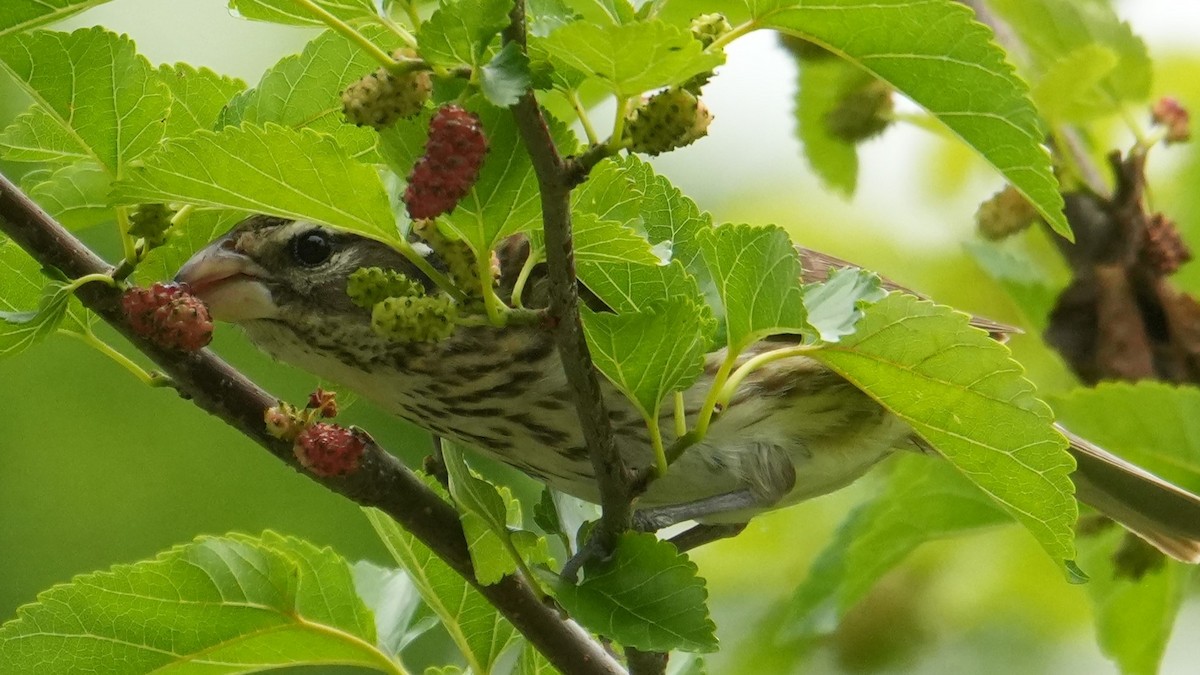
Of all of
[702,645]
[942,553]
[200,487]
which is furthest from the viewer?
[200,487]

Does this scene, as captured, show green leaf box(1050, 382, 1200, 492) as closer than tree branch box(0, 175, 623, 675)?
No

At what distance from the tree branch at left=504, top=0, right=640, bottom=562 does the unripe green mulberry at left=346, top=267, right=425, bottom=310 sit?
21cm

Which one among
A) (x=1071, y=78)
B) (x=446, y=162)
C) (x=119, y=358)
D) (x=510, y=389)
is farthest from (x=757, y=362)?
(x=1071, y=78)

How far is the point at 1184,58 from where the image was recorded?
500cm

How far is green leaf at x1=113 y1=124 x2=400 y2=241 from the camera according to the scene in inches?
74.2

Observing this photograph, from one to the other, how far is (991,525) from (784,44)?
1.31 meters

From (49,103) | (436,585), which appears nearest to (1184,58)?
(436,585)

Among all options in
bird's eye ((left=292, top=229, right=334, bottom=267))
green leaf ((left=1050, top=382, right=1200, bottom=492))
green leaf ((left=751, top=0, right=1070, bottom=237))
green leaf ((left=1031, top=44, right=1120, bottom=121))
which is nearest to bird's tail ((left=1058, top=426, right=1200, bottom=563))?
green leaf ((left=1050, top=382, right=1200, bottom=492))

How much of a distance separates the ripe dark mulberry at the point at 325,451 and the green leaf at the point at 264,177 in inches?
17.4

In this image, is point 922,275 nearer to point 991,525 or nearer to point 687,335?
point 991,525

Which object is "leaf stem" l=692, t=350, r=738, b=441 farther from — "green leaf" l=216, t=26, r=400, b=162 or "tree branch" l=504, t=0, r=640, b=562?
"green leaf" l=216, t=26, r=400, b=162

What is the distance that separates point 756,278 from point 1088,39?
7.69 feet

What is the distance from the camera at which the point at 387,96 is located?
1.79 m

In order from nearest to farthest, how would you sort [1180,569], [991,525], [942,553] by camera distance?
1. [991,525]
2. [1180,569]
3. [942,553]
